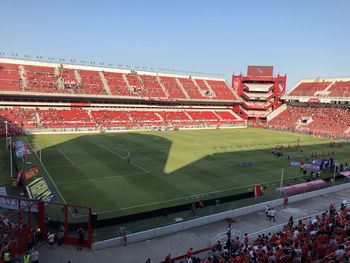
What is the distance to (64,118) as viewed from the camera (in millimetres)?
66875

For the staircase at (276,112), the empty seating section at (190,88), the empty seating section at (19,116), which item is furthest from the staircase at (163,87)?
the empty seating section at (19,116)

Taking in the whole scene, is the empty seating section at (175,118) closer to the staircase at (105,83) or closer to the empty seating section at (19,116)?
the staircase at (105,83)

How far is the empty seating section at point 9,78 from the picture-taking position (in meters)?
65.6

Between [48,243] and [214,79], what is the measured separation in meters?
94.2

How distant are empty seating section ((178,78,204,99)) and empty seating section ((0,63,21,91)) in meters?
44.5

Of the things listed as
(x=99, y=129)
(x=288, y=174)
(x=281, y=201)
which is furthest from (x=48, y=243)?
(x=99, y=129)

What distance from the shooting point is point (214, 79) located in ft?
349

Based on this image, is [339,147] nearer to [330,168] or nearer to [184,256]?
[330,168]

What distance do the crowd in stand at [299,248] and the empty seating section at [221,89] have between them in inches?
3099

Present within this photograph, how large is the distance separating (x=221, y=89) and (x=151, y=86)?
24704 millimetres

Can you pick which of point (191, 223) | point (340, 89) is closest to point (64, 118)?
point (191, 223)

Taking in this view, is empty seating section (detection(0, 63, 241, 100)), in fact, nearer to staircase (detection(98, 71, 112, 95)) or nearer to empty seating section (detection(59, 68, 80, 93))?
empty seating section (detection(59, 68, 80, 93))

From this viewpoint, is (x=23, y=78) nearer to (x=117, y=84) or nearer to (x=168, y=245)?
(x=117, y=84)

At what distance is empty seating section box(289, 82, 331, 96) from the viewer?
9269 cm
